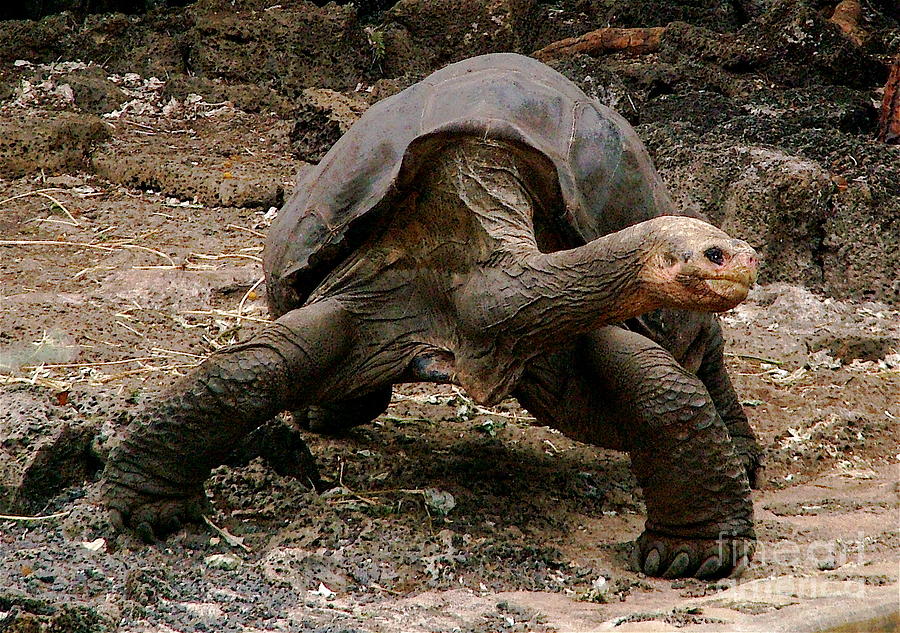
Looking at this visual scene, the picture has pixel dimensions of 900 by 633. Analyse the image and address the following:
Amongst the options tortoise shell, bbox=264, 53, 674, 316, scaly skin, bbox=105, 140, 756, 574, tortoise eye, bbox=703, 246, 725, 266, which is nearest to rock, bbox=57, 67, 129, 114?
tortoise shell, bbox=264, 53, 674, 316

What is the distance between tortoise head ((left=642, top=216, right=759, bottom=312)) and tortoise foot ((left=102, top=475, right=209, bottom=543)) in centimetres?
148

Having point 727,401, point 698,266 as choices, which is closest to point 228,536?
point 698,266

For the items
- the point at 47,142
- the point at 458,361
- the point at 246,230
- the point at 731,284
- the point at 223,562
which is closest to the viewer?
the point at 731,284

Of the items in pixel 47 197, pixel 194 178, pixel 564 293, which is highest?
pixel 564 293

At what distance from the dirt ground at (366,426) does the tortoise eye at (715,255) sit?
74cm

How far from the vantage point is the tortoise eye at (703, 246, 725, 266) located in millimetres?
2592

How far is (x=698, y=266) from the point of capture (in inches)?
103

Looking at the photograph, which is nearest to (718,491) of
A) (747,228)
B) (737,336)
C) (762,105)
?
(737,336)

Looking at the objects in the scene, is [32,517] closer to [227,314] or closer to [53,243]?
[227,314]

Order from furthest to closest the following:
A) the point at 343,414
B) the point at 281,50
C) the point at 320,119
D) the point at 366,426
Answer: the point at 281,50 → the point at 320,119 → the point at 366,426 → the point at 343,414

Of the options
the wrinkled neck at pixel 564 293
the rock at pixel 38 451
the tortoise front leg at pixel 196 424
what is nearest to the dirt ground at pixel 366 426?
the rock at pixel 38 451

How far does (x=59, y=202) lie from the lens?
7.03 meters

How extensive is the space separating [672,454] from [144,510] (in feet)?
4.83

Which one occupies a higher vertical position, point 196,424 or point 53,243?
point 196,424
